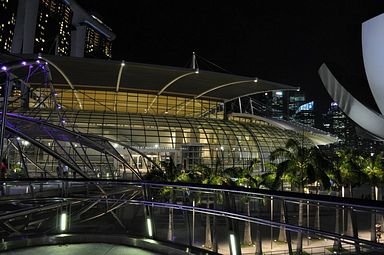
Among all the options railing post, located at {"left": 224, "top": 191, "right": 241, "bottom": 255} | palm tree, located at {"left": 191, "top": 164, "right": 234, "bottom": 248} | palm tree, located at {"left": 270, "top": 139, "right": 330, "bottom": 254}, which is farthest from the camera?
palm tree, located at {"left": 270, "top": 139, "right": 330, "bottom": 254}

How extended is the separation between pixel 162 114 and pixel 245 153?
12.5 meters

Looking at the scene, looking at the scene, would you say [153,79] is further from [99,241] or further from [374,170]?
[99,241]

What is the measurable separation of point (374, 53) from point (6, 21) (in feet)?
425

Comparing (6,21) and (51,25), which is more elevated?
(51,25)

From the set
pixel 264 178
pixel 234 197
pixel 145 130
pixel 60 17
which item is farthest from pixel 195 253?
pixel 60 17

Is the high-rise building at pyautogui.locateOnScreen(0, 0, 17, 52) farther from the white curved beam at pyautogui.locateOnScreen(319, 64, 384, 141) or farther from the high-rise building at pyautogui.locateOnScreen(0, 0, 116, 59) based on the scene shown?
the white curved beam at pyautogui.locateOnScreen(319, 64, 384, 141)

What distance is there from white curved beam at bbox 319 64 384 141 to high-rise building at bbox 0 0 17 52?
381ft

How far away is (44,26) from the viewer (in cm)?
17150

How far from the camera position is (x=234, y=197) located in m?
6.75

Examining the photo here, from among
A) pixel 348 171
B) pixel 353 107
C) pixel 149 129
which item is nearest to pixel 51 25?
pixel 149 129

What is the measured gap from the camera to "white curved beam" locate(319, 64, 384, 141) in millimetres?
31202

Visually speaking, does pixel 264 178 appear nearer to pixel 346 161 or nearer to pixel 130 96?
pixel 346 161

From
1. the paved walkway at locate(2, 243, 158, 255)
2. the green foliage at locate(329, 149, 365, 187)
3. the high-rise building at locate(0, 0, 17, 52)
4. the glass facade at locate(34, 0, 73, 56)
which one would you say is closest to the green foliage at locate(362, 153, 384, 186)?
the green foliage at locate(329, 149, 365, 187)

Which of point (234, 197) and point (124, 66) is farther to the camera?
point (124, 66)
